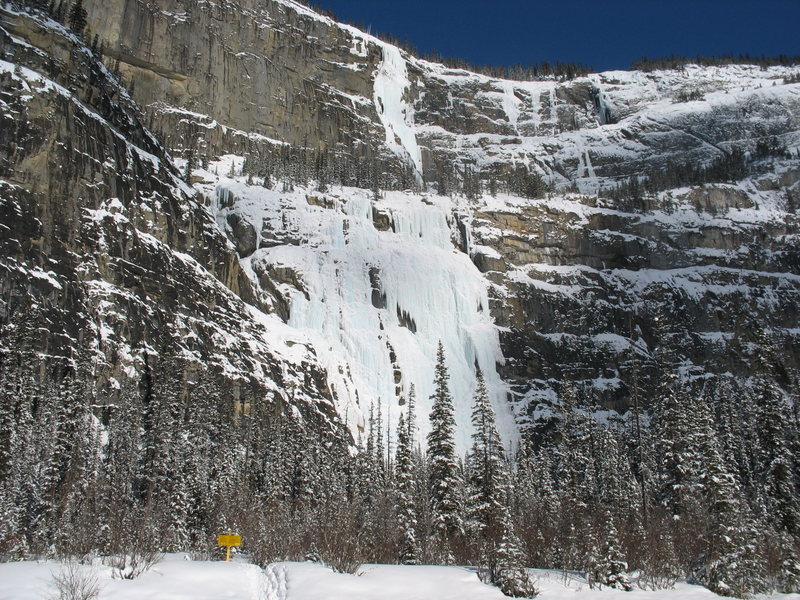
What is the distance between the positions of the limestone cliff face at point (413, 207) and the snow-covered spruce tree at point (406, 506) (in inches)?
529

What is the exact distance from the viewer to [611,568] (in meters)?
15.3

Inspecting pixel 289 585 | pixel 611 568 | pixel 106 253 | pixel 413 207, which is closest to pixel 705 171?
pixel 413 207

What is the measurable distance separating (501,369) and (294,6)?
291ft

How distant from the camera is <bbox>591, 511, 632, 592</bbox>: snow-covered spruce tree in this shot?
15133 mm

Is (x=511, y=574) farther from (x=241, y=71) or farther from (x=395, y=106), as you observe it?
(x=395, y=106)

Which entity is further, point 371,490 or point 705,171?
point 705,171

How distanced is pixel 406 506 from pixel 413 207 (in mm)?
69946

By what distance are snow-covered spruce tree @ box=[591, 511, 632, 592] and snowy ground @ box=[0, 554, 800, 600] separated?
386 millimetres

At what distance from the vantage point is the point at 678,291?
325 ft

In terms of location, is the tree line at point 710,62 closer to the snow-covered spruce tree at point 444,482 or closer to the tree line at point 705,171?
the tree line at point 705,171

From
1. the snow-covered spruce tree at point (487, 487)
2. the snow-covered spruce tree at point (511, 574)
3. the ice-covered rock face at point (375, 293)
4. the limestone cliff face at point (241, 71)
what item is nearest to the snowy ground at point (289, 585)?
the snow-covered spruce tree at point (511, 574)

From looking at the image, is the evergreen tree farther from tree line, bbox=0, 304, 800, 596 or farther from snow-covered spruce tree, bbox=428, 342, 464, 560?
snow-covered spruce tree, bbox=428, 342, 464, 560

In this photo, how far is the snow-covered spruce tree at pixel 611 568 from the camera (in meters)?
15.1

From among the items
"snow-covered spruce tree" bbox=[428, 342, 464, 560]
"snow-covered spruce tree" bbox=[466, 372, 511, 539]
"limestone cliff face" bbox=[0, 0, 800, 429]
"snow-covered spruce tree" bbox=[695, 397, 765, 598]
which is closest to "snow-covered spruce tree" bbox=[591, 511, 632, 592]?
"snow-covered spruce tree" bbox=[695, 397, 765, 598]
